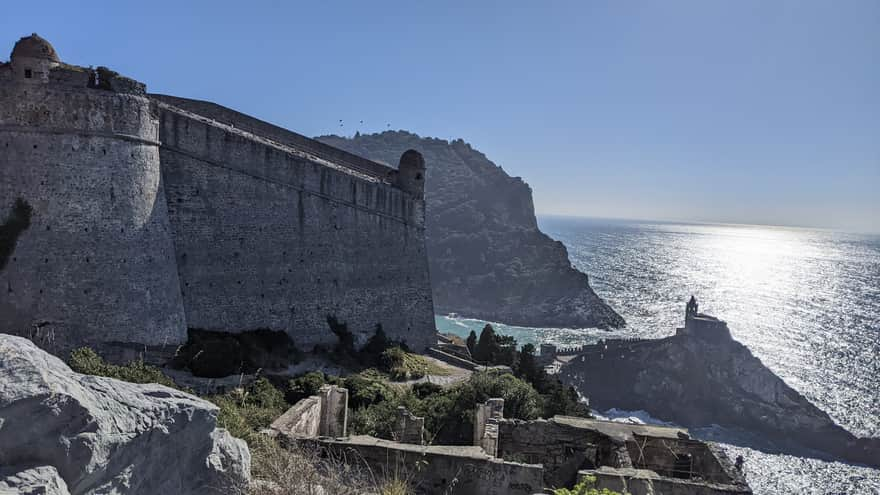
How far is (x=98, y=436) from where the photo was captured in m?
4.37

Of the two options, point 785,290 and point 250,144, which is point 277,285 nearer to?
point 250,144

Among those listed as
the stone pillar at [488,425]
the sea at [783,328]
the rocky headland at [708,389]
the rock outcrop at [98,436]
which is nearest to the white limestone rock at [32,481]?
the rock outcrop at [98,436]

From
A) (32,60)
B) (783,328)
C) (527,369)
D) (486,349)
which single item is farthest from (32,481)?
(783,328)

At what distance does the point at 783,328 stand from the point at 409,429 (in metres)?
100

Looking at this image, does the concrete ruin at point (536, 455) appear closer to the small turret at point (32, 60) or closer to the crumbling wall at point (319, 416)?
the crumbling wall at point (319, 416)

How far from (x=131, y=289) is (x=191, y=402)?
18522mm

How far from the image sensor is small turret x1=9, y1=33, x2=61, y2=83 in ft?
64.6

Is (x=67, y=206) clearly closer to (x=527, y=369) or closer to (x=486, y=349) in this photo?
(x=527, y=369)

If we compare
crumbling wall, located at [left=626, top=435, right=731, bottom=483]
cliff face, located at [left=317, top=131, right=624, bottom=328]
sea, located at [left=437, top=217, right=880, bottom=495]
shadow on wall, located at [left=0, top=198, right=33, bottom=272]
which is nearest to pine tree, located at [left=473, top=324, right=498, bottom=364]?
sea, located at [left=437, top=217, right=880, bottom=495]

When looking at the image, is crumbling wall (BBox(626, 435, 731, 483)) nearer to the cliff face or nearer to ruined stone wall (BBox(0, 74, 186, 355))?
ruined stone wall (BBox(0, 74, 186, 355))

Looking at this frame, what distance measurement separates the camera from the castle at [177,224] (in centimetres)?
2006

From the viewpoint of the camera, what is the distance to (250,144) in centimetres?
2752

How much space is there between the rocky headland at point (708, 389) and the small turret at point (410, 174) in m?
35.9

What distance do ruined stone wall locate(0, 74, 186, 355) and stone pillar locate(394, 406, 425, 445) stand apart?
11.4 m
